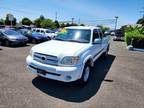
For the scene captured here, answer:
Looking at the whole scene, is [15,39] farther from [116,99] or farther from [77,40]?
[116,99]

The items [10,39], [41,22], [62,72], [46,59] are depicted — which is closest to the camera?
[62,72]

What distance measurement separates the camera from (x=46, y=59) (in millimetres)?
4730

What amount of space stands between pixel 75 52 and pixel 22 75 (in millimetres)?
2510

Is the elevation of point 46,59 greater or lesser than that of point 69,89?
greater

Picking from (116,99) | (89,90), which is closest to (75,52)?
(89,90)

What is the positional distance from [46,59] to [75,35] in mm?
1909

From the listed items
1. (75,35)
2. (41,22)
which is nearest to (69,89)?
(75,35)

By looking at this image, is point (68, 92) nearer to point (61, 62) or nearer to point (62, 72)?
point (62, 72)

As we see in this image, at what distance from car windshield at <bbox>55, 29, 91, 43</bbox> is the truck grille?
1.57 metres

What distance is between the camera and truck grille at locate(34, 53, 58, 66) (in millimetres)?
4594

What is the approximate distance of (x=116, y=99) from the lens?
446cm

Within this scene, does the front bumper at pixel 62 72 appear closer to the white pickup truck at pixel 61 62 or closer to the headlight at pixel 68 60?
the white pickup truck at pixel 61 62

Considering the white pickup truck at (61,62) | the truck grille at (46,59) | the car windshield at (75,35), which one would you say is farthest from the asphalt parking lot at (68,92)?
the car windshield at (75,35)

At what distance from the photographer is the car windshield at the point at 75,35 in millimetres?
5957
